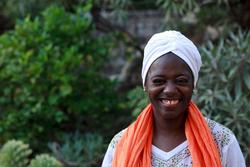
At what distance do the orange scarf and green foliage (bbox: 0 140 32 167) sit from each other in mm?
2026

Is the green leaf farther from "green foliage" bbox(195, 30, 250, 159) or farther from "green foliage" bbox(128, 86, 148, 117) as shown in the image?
"green foliage" bbox(128, 86, 148, 117)

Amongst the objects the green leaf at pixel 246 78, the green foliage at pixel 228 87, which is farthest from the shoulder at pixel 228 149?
the green leaf at pixel 246 78

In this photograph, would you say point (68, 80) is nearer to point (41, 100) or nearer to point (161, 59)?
point (41, 100)

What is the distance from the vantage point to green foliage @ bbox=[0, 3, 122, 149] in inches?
210

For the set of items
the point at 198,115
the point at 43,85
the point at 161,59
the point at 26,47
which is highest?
the point at 26,47

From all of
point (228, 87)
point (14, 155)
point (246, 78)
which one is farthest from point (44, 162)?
point (246, 78)

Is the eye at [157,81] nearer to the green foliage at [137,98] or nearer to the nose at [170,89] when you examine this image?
the nose at [170,89]

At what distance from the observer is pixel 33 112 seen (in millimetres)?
5328

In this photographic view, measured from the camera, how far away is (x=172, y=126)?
8.73 ft

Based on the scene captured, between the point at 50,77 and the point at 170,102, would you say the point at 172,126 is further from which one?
the point at 50,77

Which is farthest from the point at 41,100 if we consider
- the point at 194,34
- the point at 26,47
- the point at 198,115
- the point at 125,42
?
the point at 198,115

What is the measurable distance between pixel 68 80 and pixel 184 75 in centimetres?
287

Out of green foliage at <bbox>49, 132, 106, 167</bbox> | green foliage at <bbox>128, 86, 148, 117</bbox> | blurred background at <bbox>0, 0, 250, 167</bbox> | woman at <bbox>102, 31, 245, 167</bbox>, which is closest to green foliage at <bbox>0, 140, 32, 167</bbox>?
blurred background at <bbox>0, 0, 250, 167</bbox>

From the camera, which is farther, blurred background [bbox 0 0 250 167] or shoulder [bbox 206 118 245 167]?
blurred background [bbox 0 0 250 167]
